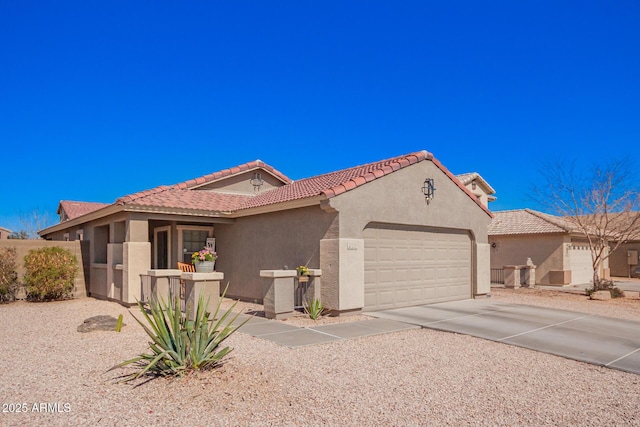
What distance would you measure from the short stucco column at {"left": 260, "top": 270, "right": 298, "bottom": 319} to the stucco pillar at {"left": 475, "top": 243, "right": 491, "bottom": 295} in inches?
287

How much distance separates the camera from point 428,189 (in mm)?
13906

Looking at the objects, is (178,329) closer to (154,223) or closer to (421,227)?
(421,227)

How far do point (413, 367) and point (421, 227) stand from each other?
24.2 ft

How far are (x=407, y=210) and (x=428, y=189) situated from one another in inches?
46.5

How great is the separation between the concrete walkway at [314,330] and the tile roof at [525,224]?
1639 cm

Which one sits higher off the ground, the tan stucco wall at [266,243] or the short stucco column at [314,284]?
the tan stucco wall at [266,243]

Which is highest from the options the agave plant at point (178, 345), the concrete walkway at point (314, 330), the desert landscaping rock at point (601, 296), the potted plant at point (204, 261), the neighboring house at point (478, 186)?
the neighboring house at point (478, 186)

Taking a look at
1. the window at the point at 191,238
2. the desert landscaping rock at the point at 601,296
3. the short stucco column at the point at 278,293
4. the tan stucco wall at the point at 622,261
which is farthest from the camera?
the tan stucco wall at the point at 622,261

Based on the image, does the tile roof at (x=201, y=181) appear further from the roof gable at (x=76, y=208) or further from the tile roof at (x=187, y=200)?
the roof gable at (x=76, y=208)

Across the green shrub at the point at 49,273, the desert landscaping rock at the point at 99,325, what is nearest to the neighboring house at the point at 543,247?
the green shrub at the point at 49,273

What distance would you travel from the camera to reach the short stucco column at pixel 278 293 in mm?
11094

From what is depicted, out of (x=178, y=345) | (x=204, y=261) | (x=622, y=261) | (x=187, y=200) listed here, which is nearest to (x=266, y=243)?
(x=204, y=261)

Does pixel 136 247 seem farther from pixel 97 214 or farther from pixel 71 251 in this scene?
pixel 71 251

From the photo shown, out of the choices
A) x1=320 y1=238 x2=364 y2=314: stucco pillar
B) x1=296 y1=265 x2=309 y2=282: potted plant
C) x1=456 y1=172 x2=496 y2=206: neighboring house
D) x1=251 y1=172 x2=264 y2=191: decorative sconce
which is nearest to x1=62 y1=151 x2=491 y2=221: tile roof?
x1=251 y1=172 x2=264 y2=191: decorative sconce
